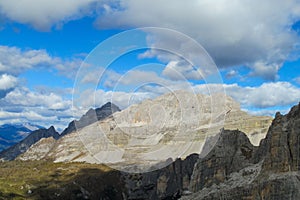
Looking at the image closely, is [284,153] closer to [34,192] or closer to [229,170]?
[229,170]

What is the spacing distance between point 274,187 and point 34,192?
153844mm

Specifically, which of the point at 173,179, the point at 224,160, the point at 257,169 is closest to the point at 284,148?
the point at 257,169

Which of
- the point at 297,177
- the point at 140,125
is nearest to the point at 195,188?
the point at 140,125

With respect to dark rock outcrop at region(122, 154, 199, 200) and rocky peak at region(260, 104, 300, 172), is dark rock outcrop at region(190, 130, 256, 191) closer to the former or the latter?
rocky peak at region(260, 104, 300, 172)

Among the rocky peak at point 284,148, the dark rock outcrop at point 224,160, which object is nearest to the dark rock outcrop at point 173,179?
the dark rock outcrop at point 224,160

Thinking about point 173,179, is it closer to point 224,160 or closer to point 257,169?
point 224,160

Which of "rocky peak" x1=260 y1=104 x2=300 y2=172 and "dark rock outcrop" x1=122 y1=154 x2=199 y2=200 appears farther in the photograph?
"dark rock outcrop" x1=122 y1=154 x2=199 y2=200

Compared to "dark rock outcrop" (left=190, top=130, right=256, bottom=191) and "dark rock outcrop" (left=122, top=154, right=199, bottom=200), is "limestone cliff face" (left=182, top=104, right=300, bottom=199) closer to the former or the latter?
"dark rock outcrop" (left=190, top=130, right=256, bottom=191)

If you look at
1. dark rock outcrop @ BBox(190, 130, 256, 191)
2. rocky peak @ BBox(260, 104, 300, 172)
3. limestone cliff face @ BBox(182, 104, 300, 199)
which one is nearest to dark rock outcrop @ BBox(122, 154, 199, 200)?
dark rock outcrop @ BBox(190, 130, 256, 191)

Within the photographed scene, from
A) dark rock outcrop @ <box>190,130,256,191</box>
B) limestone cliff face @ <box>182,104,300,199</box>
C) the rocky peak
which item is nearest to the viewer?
limestone cliff face @ <box>182,104,300,199</box>

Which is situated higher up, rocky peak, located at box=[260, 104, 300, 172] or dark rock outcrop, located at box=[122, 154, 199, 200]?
rocky peak, located at box=[260, 104, 300, 172]

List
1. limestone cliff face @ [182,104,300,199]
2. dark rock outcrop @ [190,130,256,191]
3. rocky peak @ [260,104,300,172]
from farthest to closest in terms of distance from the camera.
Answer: dark rock outcrop @ [190,130,256,191] < rocky peak @ [260,104,300,172] < limestone cliff face @ [182,104,300,199]

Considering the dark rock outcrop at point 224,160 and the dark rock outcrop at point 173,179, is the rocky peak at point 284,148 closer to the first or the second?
the dark rock outcrop at point 224,160

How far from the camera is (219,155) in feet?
320
